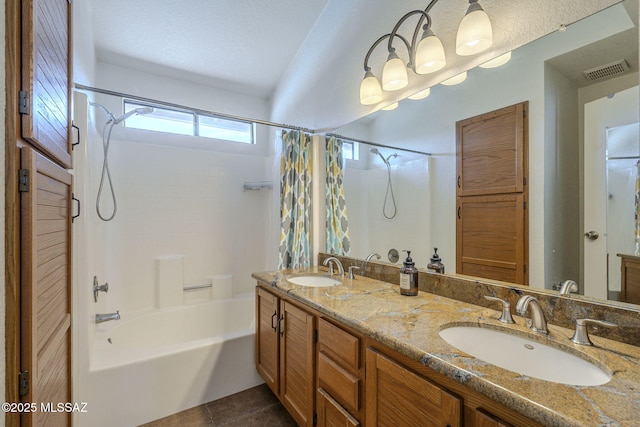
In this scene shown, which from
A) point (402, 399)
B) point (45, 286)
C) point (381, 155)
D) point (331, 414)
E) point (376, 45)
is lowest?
point (331, 414)

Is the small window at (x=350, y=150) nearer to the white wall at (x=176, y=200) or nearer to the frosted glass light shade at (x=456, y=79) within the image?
the frosted glass light shade at (x=456, y=79)

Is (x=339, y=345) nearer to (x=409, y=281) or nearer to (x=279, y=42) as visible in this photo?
(x=409, y=281)

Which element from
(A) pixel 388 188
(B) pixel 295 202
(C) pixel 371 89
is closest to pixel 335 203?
(B) pixel 295 202

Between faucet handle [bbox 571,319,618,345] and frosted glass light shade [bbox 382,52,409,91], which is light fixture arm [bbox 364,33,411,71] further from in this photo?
faucet handle [bbox 571,319,618,345]

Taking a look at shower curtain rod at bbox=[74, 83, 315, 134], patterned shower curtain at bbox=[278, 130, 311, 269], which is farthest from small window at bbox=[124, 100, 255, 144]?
patterned shower curtain at bbox=[278, 130, 311, 269]

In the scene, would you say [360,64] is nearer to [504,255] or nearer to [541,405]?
[504,255]

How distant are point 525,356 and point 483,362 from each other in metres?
0.27

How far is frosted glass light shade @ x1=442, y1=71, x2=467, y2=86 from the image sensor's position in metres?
1.33

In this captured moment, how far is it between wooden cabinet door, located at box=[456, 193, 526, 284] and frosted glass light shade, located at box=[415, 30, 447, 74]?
67 centimetres

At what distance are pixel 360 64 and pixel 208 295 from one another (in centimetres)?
257

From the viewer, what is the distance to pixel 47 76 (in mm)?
860

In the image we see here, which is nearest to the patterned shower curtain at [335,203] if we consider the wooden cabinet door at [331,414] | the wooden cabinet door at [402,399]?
the wooden cabinet door at [331,414]

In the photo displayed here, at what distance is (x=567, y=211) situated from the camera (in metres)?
1.01

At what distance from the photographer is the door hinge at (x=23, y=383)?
664 mm
